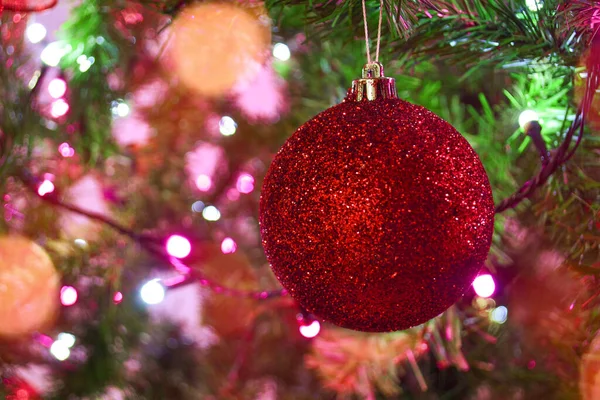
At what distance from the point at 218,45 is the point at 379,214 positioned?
2.00 ft

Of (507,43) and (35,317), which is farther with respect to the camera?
(35,317)

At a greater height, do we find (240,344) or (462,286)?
(462,286)

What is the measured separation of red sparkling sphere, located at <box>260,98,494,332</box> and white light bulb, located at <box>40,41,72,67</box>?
0.51 metres

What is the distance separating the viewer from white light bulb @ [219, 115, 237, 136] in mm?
984

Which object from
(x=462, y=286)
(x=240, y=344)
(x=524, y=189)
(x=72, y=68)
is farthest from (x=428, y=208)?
(x=240, y=344)

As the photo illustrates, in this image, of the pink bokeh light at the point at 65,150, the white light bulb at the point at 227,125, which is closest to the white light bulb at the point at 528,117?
the white light bulb at the point at 227,125

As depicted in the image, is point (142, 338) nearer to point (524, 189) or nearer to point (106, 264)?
point (106, 264)

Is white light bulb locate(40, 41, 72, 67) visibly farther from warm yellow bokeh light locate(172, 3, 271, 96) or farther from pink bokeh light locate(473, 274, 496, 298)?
pink bokeh light locate(473, 274, 496, 298)

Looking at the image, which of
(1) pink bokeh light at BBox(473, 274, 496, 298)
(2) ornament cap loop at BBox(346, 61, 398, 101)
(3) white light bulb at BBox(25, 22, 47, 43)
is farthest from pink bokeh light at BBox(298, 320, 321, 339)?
(3) white light bulb at BBox(25, 22, 47, 43)

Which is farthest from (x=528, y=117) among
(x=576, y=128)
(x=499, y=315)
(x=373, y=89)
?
(x=499, y=315)

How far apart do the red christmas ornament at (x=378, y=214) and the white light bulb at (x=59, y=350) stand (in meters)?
0.64

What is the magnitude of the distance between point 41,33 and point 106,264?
0.37 metres

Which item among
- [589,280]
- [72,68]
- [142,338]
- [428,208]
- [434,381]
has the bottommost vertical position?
[142,338]

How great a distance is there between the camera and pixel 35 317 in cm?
88
